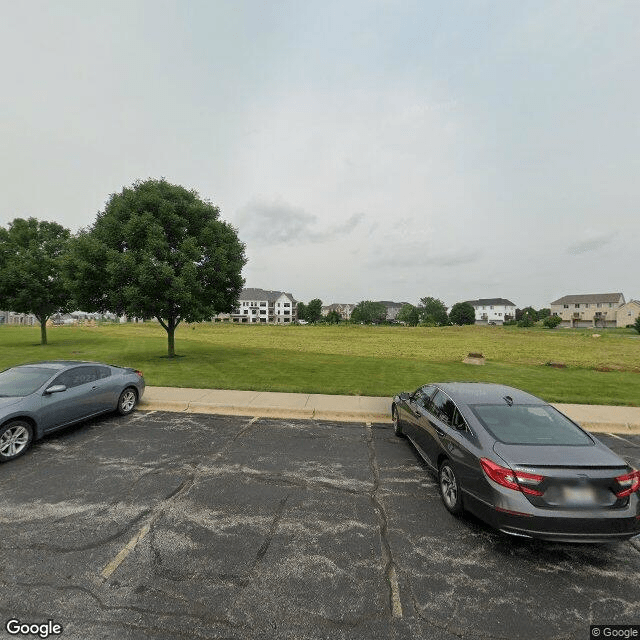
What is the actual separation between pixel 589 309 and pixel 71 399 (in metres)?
145

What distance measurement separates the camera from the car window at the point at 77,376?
6.88 m

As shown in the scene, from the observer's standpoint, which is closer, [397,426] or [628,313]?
[397,426]

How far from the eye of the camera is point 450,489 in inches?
173

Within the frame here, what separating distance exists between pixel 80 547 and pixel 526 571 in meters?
4.56

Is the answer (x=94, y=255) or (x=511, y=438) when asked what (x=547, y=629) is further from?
(x=94, y=255)

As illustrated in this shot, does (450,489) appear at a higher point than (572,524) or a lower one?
lower

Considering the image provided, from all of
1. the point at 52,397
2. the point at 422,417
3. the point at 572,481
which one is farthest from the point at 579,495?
the point at 52,397

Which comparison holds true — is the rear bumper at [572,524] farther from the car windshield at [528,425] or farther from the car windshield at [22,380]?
the car windshield at [22,380]

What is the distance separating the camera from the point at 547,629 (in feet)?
8.74

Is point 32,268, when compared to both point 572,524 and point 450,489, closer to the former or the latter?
point 450,489

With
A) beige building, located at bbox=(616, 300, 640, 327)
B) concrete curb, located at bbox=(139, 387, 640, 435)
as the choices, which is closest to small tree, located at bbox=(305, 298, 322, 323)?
beige building, located at bbox=(616, 300, 640, 327)

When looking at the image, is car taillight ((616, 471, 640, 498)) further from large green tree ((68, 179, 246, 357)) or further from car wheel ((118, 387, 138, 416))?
large green tree ((68, 179, 246, 357))

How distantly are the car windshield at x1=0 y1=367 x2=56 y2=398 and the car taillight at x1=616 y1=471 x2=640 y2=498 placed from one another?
8.88 m

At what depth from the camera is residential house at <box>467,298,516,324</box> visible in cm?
13450
